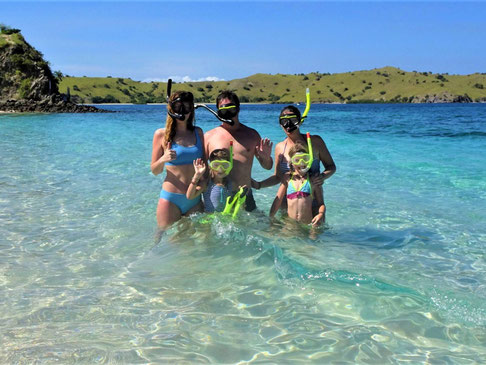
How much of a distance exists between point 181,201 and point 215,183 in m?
0.45

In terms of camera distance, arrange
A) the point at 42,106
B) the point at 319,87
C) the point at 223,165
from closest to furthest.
Answer: the point at 223,165 → the point at 42,106 → the point at 319,87

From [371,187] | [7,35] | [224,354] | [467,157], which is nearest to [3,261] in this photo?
[224,354]

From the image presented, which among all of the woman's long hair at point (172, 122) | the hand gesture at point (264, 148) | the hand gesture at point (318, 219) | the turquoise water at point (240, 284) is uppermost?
the woman's long hair at point (172, 122)

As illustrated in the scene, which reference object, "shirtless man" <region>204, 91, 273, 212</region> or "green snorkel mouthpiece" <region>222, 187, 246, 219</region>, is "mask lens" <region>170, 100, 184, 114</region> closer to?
"shirtless man" <region>204, 91, 273, 212</region>

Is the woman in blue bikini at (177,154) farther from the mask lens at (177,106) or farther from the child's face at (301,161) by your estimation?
the child's face at (301,161)

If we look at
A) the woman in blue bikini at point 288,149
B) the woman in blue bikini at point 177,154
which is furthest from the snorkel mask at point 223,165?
the woman in blue bikini at point 288,149

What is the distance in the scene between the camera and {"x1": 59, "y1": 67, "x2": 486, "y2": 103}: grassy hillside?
12688cm

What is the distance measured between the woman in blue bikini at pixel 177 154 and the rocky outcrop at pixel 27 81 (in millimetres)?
56167

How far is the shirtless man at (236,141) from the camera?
5.07m

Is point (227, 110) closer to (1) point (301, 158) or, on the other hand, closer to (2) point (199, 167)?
(2) point (199, 167)

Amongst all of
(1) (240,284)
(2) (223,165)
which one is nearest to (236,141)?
(2) (223,165)

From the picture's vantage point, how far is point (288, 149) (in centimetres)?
545

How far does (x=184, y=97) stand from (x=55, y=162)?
9.77 m

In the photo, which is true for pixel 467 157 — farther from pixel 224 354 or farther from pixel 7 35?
pixel 7 35
